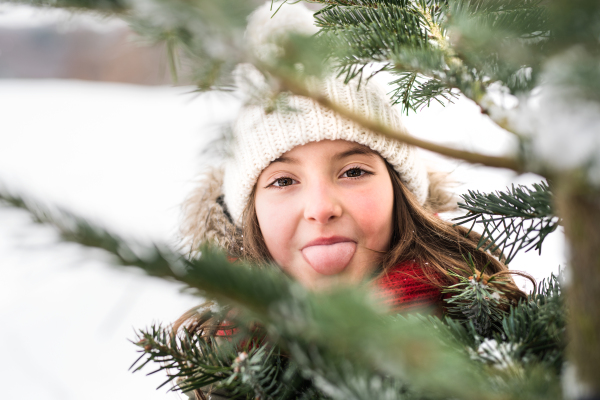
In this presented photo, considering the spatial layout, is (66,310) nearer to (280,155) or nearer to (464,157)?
(280,155)

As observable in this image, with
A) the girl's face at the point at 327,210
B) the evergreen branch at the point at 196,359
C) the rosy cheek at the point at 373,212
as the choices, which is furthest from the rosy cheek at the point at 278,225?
the evergreen branch at the point at 196,359

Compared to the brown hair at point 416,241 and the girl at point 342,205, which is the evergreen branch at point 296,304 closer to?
the girl at point 342,205

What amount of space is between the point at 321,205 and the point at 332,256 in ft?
0.34

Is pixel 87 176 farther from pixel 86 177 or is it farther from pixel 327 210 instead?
pixel 327 210

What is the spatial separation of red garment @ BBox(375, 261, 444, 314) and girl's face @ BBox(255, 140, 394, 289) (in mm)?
A: 71

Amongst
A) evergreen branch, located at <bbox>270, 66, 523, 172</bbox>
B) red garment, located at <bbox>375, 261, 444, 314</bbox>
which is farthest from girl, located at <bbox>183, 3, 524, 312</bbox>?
evergreen branch, located at <bbox>270, 66, 523, 172</bbox>

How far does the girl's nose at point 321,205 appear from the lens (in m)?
0.72

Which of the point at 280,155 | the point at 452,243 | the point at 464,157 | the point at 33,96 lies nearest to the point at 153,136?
the point at 33,96

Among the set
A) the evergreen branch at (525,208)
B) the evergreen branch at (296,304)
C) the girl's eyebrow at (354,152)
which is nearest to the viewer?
the evergreen branch at (296,304)

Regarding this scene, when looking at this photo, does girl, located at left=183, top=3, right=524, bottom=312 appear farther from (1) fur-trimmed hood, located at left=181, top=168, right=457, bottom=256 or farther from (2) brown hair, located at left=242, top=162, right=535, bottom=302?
(1) fur-trimmed hood, located at left=181, top=168, right=457, bottom=256

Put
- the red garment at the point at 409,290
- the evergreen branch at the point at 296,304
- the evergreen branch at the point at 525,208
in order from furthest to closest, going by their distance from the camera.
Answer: the red garment at the point at 409,290
the evergreen branch at the point at 525,208
the evergreen branch at the point at 296,304

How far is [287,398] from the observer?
454 mm

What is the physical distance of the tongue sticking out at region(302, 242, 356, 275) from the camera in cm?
76

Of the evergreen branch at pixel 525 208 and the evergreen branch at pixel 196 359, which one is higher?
the evergreen branch at pixel 525 208
